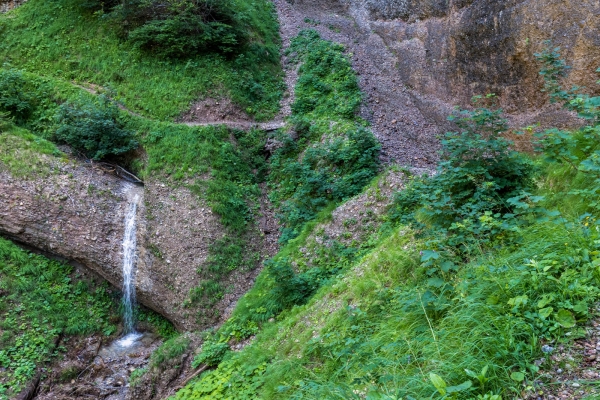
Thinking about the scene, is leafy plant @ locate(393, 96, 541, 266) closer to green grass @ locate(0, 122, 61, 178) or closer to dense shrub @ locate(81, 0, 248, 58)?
green grass @ locate(0, 122, 61, 178)

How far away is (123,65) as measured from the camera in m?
15.1

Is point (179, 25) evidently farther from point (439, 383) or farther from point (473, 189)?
point (439, 383)

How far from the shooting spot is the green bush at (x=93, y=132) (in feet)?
40.2

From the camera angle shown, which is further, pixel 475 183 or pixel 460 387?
pixel 475 183

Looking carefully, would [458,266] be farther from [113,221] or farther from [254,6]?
[254,6]

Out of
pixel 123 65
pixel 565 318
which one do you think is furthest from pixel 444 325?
pixel 123 65

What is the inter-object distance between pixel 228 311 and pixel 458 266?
6778 mm

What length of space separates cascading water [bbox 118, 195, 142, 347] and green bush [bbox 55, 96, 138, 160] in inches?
85.2

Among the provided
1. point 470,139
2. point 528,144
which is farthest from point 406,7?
point 470,139

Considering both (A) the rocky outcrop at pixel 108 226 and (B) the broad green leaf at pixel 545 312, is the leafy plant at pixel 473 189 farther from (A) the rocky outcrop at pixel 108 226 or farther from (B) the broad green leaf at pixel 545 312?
(A) the rocky outcrop at pixel 108 226

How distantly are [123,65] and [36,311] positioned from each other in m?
8.60

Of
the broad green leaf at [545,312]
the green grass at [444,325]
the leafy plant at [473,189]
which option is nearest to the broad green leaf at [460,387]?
the green grass at [444,325]

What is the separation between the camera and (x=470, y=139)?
5.72 meters

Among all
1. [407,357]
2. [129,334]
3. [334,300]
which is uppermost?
[407,357]
